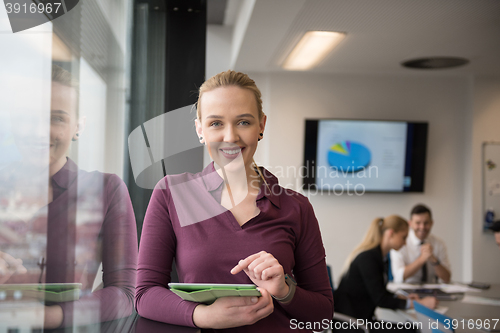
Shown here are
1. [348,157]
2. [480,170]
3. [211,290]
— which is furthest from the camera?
[480,170]

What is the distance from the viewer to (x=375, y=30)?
2838 mm

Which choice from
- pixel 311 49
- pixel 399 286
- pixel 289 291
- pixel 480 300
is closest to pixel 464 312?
pixel 480 300

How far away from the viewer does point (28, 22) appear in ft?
1.44

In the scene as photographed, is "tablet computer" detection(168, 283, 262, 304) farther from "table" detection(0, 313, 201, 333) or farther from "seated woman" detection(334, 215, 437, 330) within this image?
"seated woman" detection(334, 215, 437, 330)

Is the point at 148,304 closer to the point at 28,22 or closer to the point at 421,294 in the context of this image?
the point at 28,22

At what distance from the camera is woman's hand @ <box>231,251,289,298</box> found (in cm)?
80

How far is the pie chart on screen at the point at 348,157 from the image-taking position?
378 cm

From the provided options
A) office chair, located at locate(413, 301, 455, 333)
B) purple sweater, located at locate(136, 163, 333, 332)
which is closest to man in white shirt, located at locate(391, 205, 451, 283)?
office chair, located at locate(413, 301, 455, 333)

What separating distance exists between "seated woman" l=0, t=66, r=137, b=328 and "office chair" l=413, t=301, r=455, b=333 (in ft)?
5.17

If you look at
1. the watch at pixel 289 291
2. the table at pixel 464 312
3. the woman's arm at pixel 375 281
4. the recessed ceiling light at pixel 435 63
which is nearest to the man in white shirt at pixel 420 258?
the table at pixel 464 312

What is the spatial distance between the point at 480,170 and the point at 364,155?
119 cm

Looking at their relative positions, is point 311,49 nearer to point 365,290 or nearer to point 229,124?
point 365,290

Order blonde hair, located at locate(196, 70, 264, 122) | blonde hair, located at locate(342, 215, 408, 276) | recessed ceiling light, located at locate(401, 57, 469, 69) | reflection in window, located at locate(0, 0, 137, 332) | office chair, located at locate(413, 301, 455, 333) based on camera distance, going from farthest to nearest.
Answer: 1. recessed ceiling light, located at locate(401, 57, 469, 69)
2. blonde hair, located at locate(342, 215, 408, 276)
3. office chair, located at locate(413, 301, 455, 333)
4. blonde hair, located at locate(196, 70, 264, 122)
5. reflection in window, located at locate(0, 0, 137, 332)

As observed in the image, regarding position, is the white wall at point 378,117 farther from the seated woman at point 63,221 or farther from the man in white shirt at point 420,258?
the seated woman at point 63,221
